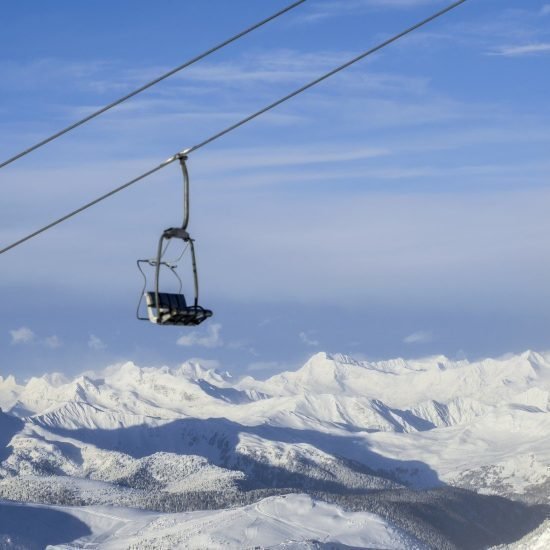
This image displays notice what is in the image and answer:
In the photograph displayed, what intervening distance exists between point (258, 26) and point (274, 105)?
2.04 m

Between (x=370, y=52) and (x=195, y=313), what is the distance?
8.14 meters

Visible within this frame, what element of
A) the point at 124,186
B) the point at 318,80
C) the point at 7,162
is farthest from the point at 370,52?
the point at 7,162

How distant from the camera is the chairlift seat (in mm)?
36312

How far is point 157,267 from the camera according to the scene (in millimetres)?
36406

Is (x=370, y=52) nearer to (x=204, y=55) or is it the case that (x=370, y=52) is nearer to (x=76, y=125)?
(x=204, y=55)

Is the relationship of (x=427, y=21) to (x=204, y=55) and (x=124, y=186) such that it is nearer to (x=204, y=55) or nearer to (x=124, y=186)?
(x=204, y=55)

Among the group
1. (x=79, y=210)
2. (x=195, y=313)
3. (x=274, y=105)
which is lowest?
(x=195, y=313)

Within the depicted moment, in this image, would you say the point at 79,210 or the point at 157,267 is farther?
the point at 157,267

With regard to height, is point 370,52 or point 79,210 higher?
point 370,52

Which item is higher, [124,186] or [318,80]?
[318,80]

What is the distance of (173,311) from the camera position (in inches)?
1439

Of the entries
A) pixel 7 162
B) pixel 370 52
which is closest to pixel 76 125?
pixel 7 162

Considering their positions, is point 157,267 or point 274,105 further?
point 157,267

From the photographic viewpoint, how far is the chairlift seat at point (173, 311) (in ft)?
119
